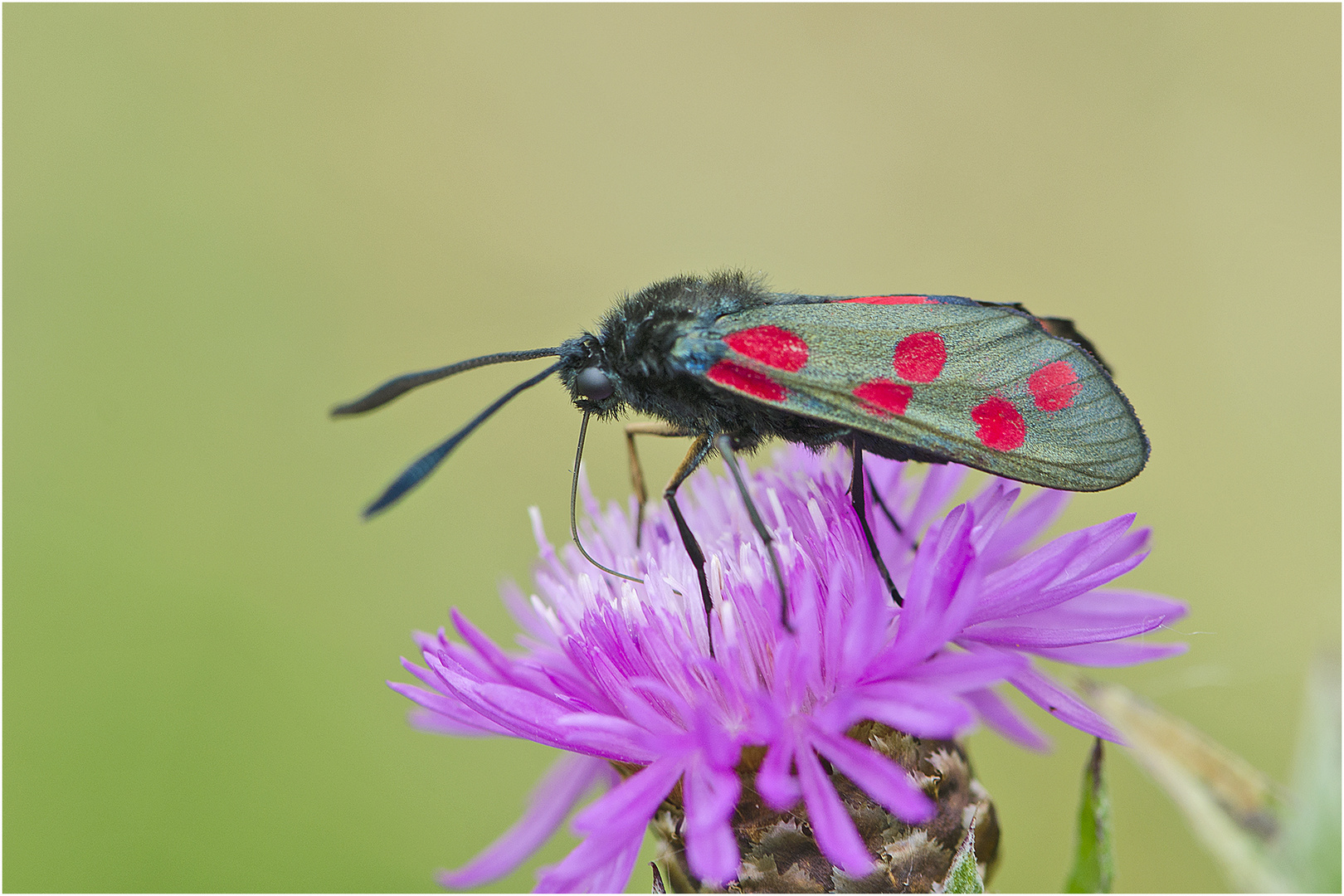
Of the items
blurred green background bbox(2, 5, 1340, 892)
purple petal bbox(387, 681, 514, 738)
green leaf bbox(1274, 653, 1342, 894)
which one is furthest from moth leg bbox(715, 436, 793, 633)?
blurred green background bbox(2, 5, 1340, 892)

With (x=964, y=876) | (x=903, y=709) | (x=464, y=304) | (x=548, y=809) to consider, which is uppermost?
(x=464, y=304)

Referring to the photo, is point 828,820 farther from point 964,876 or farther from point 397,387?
point 397,387

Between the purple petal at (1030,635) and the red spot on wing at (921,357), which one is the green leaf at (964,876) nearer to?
the purple petal at (1030,635)

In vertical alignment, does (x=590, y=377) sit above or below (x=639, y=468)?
above

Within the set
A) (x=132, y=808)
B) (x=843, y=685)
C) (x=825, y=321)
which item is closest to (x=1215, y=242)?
(x=825, y=321)

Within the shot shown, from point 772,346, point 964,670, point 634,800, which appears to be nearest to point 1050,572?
point 964,670
